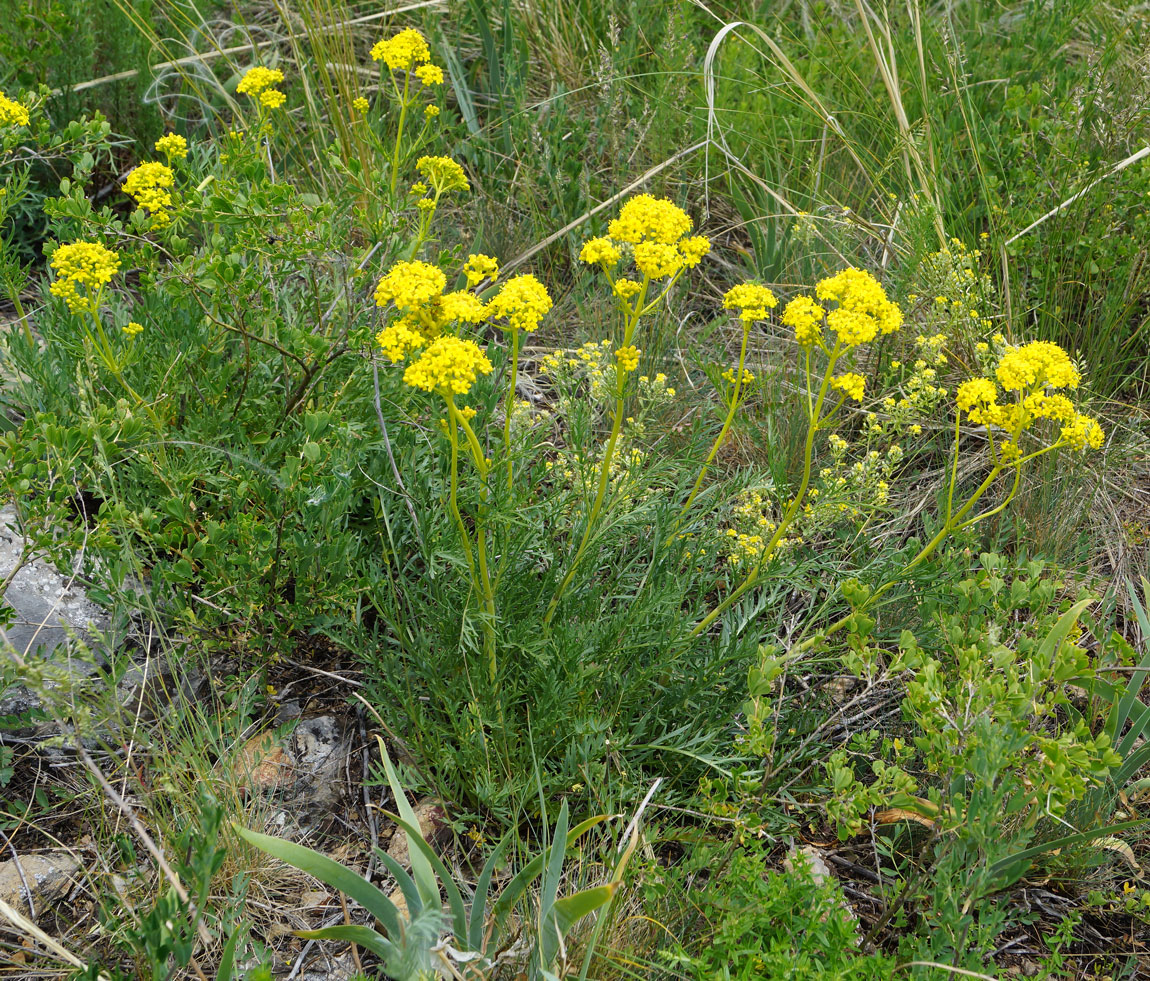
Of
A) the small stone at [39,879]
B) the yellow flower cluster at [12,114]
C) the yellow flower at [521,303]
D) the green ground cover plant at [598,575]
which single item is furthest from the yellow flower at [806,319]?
the yellow flower cluster at [12,114]

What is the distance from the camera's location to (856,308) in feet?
5.34

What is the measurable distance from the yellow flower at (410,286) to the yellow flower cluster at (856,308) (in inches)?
26.6

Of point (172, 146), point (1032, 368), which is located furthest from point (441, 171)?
point (1032, 368)

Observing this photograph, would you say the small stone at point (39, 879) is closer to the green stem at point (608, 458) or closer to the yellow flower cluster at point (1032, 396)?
the green stem at point (608, 458)

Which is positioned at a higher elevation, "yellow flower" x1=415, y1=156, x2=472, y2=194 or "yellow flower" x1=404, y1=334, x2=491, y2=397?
"yellow flower" x1=415, y1=156, x2=472, y2=194

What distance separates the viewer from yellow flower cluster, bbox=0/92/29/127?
2.12 m

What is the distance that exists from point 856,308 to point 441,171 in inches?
39.3

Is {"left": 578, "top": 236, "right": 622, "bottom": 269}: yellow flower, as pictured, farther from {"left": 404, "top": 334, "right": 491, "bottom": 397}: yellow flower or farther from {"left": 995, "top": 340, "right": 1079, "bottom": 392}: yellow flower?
{"left": 995, "top": 340, "right": 1079, "bottom": 392}: yellow flower

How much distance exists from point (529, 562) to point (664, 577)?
14.1 inches

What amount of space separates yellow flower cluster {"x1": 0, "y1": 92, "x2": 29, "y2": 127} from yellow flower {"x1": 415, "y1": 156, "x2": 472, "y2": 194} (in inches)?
36.8

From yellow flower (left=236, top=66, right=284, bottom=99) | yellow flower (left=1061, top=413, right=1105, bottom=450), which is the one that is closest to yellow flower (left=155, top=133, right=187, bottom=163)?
yellow flower (left=236, top=66, right=284, bottom=99)

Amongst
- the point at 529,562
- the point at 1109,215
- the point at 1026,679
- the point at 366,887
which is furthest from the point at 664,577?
the point at 1109,215

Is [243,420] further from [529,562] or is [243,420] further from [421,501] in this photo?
[529,562]

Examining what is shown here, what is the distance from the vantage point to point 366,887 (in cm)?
141
